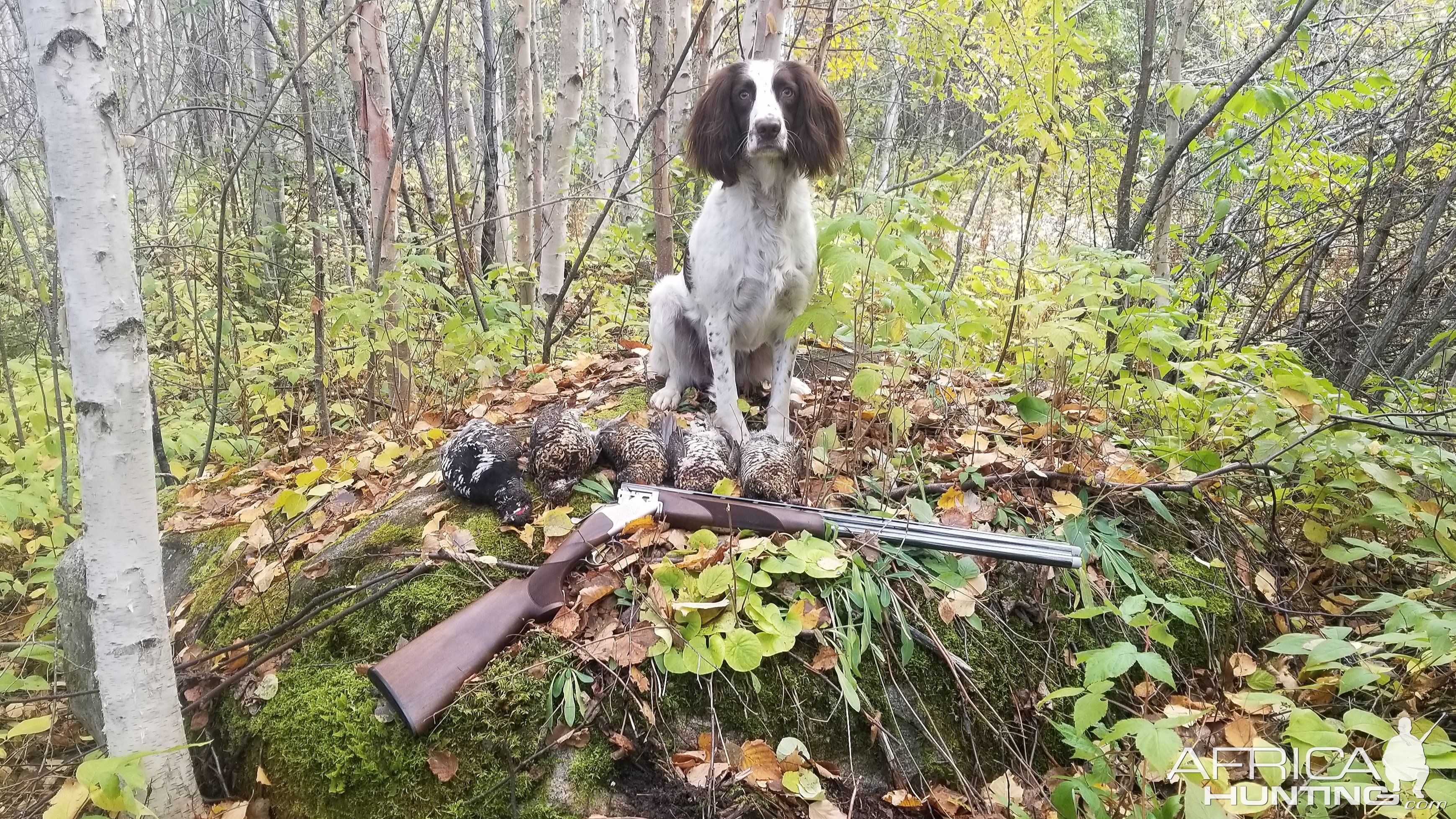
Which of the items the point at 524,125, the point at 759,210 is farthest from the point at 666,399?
the point at 524,125

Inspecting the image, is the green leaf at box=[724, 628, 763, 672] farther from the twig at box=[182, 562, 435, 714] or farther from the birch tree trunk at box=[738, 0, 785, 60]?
the birch tree trunk at box=[738, 0, 785, 60]

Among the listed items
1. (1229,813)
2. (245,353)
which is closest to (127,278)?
(1229,813)

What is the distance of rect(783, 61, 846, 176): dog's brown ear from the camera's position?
131 inches

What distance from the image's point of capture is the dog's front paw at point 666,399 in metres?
3.82

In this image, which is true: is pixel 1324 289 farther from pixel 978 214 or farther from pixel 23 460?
A: pixel 978 214

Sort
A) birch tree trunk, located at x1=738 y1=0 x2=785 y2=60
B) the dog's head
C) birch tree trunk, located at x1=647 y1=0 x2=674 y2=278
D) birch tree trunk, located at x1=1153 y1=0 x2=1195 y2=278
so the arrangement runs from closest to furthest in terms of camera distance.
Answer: the dog's head → birch tree trunk, located at x1=738 y1=0 x2=785 y2=60 → birch tree trunk, located at x1=1153 y1=0 x2=1195 y2=278 → birch tree trunk, located at x1=647 y1=0 x2=674 y2=278

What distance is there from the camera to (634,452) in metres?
2.76

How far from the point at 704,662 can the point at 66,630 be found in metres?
2.67

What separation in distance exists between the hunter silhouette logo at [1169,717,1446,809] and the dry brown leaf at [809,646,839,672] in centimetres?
85

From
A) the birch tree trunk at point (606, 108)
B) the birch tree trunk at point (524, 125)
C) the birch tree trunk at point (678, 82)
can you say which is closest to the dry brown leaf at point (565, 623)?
the birch tree trunk at point (524, 125)

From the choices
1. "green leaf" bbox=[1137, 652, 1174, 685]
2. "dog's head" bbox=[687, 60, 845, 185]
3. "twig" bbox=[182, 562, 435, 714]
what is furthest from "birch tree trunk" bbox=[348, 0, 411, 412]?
"green leaf" bbox=[1137, 652, 1174, 685]

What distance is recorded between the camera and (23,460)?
3.63m

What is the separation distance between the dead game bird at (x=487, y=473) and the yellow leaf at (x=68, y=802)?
126cm

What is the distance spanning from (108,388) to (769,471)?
1.87 meters
